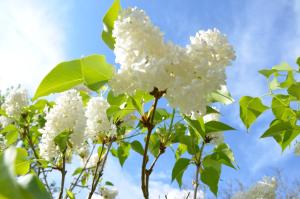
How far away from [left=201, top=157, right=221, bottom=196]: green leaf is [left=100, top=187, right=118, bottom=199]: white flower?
170 cm

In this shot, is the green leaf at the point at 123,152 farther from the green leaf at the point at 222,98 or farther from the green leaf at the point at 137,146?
the green leaf at the point at 222,98

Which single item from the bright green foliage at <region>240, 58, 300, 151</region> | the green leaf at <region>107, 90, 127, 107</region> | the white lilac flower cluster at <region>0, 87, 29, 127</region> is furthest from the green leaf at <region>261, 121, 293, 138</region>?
the white lilac flower cluster at <region>0, 87, 29, 127</region>

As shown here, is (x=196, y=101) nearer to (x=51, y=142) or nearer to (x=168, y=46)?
(x=168, y=46)

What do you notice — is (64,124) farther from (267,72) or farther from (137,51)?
(267,72)

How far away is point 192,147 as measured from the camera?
5.16 feet

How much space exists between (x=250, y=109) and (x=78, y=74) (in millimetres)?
745

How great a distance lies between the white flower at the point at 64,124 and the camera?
5.09 feet

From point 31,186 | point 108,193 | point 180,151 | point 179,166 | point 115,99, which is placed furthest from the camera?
point 108,193

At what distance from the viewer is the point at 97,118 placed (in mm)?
1747

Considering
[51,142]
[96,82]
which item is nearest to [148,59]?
[96,82]

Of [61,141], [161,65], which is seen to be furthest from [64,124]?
[161,65]

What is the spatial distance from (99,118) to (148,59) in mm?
782

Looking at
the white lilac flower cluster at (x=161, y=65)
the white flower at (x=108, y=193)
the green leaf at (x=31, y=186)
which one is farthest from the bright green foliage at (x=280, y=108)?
the white flower at (x=108, y=193)

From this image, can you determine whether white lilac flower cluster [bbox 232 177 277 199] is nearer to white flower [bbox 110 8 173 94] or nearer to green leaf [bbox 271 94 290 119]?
green leaf [bbox 271 94 290 119]
